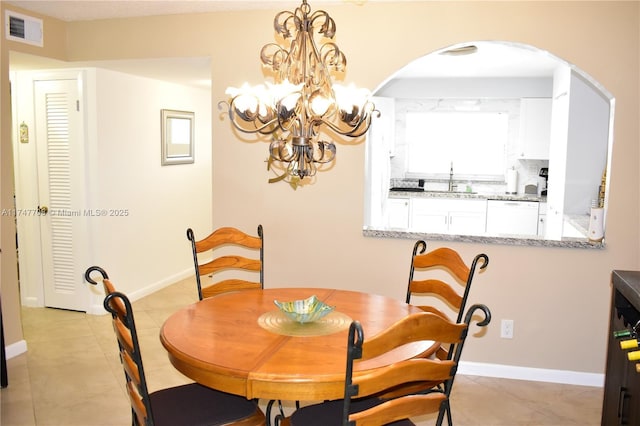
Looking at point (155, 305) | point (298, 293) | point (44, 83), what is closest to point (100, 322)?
point (155, 305)

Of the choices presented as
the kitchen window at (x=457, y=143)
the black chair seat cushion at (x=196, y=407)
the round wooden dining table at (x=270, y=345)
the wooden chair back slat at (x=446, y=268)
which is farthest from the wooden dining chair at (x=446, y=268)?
the kitchen window at (x=457, y=143)

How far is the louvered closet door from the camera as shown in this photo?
4.59 metres

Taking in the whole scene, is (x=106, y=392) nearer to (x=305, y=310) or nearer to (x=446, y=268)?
(x=305, y=310)

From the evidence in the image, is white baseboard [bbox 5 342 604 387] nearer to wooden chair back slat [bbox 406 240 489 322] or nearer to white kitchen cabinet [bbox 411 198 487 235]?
wooden chair back slat [bbox 406 240 489 322]

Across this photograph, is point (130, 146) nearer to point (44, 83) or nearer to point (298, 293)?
point (44, 83)

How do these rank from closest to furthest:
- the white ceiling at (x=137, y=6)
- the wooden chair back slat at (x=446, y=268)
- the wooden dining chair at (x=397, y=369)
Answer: the wooden dining chair at (x=397, y=369)
the wooden chair back slat at (x=446, y=268)
the white ceiling at (x=137, y=6)

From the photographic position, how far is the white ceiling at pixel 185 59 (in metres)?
3.57

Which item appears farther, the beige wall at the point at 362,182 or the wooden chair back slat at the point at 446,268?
the beige wall at the point at 362,182

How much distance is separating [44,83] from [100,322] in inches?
82.2

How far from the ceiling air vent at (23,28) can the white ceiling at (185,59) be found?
3.0 inches

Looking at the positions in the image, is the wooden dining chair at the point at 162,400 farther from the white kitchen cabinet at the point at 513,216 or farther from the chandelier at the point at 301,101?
the white kitchen cabinet at the point at 513,216

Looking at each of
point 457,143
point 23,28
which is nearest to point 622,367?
point 23,28

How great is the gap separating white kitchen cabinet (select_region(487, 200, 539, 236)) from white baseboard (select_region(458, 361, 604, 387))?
2.81 meters

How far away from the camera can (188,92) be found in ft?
19.6
